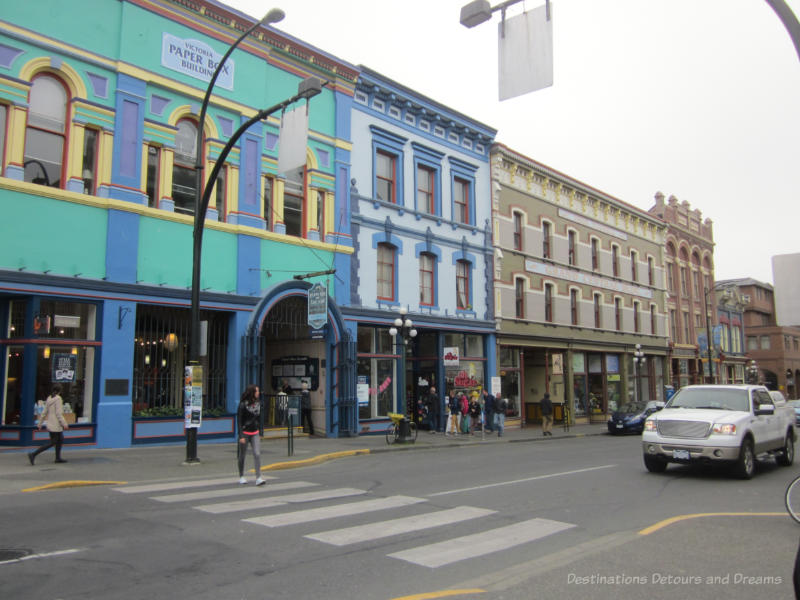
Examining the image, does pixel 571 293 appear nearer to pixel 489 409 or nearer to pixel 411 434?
pixel 489 409

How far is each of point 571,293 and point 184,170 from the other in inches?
880

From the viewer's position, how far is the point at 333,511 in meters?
8.67

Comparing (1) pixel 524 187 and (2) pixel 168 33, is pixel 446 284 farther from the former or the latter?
(2) pixel 168 33

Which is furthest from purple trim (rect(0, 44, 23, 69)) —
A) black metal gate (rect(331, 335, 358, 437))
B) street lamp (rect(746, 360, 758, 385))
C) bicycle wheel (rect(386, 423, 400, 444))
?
street lamp (rect(746, 360, 758, 385))

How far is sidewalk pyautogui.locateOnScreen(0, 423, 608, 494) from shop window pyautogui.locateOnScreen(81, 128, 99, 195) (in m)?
6.53

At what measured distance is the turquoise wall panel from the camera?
1473 cm

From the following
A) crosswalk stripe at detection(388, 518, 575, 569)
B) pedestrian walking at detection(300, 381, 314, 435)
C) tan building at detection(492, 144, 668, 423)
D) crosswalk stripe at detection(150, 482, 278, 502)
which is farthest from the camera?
tan building at detection(492, 144, 668, 423)

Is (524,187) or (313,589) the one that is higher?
(524,187)

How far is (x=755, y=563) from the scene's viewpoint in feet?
20.4

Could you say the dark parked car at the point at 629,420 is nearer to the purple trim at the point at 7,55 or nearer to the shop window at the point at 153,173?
the shop window at the point at 153,173

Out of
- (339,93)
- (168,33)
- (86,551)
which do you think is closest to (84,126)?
(168,33)

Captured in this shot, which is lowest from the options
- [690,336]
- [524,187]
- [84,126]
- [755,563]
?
[755,563]

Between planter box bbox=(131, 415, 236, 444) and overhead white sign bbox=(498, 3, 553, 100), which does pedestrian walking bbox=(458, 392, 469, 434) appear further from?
overhead white sign bbox=(498, 3, 553, 100)

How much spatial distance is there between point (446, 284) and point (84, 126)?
577 inches
